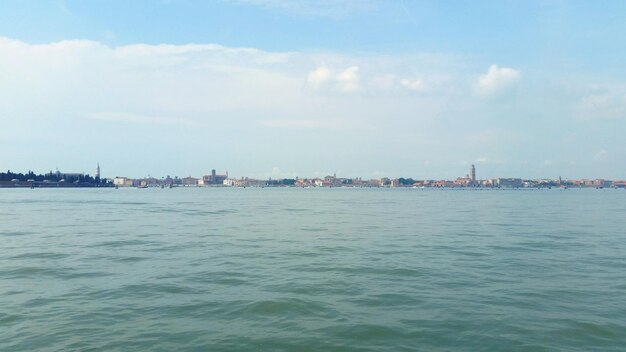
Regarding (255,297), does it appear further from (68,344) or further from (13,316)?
(13,316)

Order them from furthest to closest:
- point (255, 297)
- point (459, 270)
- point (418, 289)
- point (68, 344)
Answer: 1. point (459, 270)
2. point (418, 289)
3. point (255, 297)
4. point (68, 344)

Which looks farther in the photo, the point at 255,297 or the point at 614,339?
the point at 255,297

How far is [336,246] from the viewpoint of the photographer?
1308 inches

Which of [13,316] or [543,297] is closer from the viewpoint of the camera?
[13,316]

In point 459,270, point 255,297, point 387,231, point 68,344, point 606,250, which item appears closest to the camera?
point 68,344

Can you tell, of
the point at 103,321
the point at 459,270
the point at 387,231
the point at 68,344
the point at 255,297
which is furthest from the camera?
the point at 387,231

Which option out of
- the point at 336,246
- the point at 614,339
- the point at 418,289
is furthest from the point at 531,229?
the point at 614,339

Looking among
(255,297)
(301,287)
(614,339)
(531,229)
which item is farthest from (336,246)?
(531,229)

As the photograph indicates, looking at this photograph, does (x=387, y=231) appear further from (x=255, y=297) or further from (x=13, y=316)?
(x=13, y=316)

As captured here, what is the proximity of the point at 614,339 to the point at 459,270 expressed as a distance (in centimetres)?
1038

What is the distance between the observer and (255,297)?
59.4 ft

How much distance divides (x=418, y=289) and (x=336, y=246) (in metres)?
14.0

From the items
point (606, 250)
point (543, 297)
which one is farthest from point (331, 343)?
point (606, 250)

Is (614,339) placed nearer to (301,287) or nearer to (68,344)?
(301,287)
